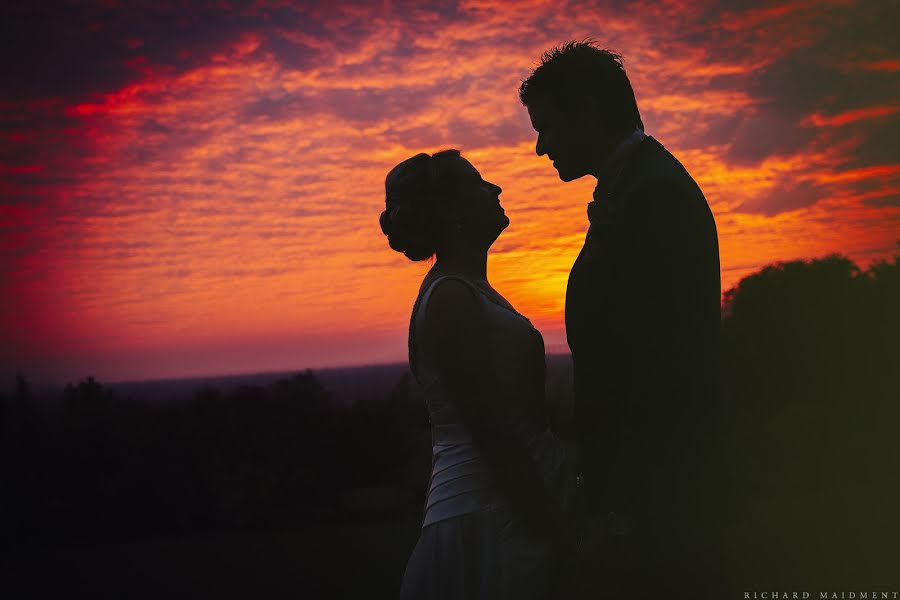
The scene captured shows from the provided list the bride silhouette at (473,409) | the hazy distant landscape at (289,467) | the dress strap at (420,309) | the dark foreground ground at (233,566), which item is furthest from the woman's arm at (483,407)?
the hazy distant landscape at (289,467)

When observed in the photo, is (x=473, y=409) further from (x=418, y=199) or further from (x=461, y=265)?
(x=418, y=199)

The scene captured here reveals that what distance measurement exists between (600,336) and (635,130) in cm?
100

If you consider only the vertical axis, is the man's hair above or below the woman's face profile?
above

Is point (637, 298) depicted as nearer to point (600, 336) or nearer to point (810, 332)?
point (600, 336)

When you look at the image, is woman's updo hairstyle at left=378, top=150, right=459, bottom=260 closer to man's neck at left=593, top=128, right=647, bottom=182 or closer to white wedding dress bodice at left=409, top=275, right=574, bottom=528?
white wedding dress bodice at left=409, top=275, right=574, bottom=528

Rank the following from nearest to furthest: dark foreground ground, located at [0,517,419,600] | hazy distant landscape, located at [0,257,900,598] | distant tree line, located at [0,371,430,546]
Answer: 1. dark foreground ground, located at [0,517,419,600]
2. hazy distant landscape, located at [0,257,900,598]
3. distant tree line, located at [0,371,430,546]

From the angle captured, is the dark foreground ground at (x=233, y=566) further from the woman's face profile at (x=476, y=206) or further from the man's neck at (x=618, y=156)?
the man's neck at (x=618, y=156)

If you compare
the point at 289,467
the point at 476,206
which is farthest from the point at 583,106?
the point at 289,467

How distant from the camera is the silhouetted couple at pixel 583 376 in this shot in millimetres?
2455

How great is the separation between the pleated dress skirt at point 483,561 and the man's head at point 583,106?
1.52m

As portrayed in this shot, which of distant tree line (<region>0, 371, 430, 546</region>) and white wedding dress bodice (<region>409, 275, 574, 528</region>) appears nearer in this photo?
white wedding dress bodice (<region>409, 275, 574, 528</region>)

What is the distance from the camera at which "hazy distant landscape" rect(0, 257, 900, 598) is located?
9.52 m

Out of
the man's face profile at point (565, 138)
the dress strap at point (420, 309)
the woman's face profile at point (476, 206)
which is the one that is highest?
the man's face profile at point (565, 138)

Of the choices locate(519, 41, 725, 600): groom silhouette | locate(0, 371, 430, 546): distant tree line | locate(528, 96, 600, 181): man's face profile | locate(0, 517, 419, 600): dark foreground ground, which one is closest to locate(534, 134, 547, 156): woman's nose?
locate(528, 96, 600, 181): man's face profile
